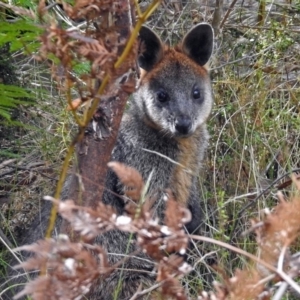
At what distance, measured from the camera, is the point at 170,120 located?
4871 mm

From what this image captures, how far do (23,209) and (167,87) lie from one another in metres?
1.47

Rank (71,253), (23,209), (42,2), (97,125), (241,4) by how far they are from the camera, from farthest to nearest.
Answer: (241,4) → (23,209) → (97,125) → (42,2) → (71,253)

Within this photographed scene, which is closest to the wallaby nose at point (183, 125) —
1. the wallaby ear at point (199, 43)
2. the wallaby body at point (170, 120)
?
the wallaby body at point (170, 120)

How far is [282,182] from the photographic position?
4.82m

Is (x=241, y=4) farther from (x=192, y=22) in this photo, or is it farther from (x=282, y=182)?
(x=282, y=182)

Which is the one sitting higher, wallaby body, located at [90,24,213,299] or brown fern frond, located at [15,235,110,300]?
brown fern frond, located at [15,235,110,300]

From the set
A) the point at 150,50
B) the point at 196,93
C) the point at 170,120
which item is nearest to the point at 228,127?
the point at 196,93

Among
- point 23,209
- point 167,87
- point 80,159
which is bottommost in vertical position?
point 23,209

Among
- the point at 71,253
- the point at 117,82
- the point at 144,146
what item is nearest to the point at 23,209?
the point at 144,146

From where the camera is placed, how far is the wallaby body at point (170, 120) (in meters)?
4.87

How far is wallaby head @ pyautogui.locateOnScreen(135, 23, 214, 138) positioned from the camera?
4.95 metres

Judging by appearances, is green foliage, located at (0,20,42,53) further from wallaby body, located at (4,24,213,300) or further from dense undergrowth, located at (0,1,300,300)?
wallaby body, located at (4,24,213,300)

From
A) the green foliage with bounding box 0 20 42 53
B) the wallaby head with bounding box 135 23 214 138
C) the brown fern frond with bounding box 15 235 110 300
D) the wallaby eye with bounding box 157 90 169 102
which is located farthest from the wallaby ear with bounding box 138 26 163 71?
the brown fern frond with bounding box 15 235 110 300

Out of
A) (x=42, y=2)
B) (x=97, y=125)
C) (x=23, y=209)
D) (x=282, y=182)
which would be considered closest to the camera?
(x=42, y=2)
